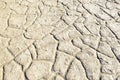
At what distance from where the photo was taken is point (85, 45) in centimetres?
441

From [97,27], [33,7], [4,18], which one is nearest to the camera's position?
[97,27]

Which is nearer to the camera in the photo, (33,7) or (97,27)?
(97,27)

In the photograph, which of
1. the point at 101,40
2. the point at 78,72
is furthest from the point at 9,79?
the point at 101,40

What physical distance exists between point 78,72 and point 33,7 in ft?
7.84

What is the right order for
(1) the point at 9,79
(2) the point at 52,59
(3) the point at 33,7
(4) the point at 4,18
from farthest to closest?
(3) the point at 33,7 < (4) the point at 4,18 < (2) the point at 52,59 < (1) the point at 9,79

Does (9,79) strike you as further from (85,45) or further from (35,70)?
(85,45)

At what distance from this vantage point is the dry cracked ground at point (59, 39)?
12.9 feet

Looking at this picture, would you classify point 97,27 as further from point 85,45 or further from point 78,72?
point 78,72

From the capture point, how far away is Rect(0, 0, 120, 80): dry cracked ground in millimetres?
3920

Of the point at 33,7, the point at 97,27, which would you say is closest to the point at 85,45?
the point at 97,27

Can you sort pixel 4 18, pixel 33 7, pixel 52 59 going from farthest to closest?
1. pixel 33 7
2. pixel 4 18
3. pixel 52 59

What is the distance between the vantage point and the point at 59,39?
456 centimetres

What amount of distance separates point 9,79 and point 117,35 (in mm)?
2364

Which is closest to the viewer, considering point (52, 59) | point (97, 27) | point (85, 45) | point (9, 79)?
point (9, 79)
